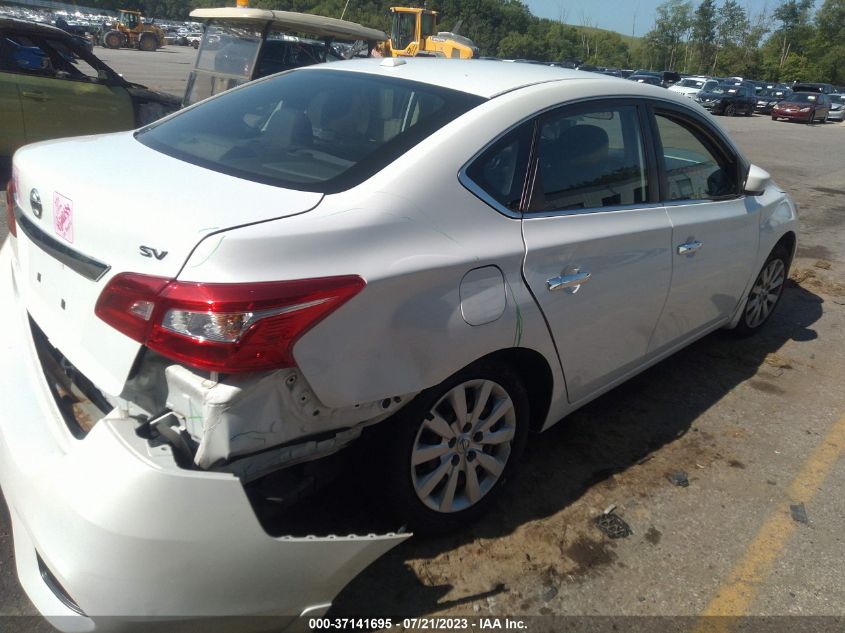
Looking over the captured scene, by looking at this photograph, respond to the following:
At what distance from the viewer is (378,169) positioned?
232 cm

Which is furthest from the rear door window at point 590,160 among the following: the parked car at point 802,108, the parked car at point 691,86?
the parked car at point 802,108

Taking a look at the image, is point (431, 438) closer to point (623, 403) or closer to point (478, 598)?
point (478, 598)

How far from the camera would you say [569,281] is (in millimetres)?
2715

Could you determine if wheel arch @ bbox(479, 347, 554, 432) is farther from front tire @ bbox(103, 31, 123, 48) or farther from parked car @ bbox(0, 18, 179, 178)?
front tire @ bbox(103, 31, 123, 48)

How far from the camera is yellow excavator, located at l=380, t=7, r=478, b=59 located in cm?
2547

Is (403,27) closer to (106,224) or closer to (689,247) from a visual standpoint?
(689,247)

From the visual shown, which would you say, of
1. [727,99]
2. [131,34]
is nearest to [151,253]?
[727,99]

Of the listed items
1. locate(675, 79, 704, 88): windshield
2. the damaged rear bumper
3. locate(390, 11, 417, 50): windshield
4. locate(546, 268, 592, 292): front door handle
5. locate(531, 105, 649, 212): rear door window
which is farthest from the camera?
locate(675, 79, 704, 88): windshield

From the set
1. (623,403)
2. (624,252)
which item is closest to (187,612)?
(624,252)

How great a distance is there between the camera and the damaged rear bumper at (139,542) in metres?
1.78

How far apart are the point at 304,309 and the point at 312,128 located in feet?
3.58

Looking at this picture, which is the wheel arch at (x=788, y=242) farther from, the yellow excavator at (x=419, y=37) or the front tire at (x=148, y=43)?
the front tire at (x=148, y=43)

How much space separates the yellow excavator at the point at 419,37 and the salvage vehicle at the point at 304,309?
23.7 meters

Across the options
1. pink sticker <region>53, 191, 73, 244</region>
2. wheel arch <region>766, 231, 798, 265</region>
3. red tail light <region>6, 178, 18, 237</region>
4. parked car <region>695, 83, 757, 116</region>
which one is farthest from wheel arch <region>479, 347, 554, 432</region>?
parked car <region>695, 83, 757, 116</region>
